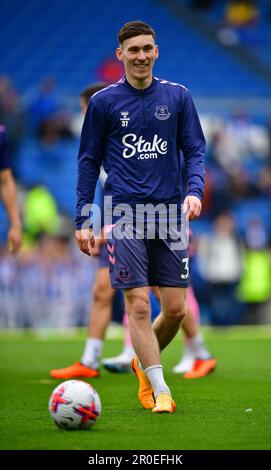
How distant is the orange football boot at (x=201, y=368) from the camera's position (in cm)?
973

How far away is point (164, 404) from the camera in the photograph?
6.88 meters

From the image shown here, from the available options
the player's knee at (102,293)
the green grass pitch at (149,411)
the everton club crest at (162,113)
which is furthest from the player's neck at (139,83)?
the player's knee at (102,293)

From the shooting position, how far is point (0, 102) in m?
19.9

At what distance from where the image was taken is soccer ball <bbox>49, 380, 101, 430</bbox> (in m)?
6.13

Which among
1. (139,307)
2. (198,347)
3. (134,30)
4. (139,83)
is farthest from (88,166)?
(198,347)

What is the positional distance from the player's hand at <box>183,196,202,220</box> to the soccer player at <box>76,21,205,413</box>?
6cm

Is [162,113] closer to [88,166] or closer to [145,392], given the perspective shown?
[88,166]

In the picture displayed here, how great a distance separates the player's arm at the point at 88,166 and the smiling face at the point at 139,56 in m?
0.32

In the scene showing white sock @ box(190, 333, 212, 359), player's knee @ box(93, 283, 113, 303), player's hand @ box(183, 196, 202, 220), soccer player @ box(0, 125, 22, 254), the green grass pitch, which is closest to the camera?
the green grass pitch

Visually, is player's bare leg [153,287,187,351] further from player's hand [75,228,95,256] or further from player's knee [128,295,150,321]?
player's hand [75,228,95,256]

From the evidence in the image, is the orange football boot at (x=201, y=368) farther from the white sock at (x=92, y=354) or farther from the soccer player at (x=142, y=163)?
the soccer player at (x=142, y=163)

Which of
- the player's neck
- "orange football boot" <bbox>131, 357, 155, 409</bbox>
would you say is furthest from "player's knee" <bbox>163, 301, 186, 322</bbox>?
the player's neck

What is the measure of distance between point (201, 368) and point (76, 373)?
1.16 m

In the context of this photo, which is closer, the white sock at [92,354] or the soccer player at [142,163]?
the soccer player at [142,163]
